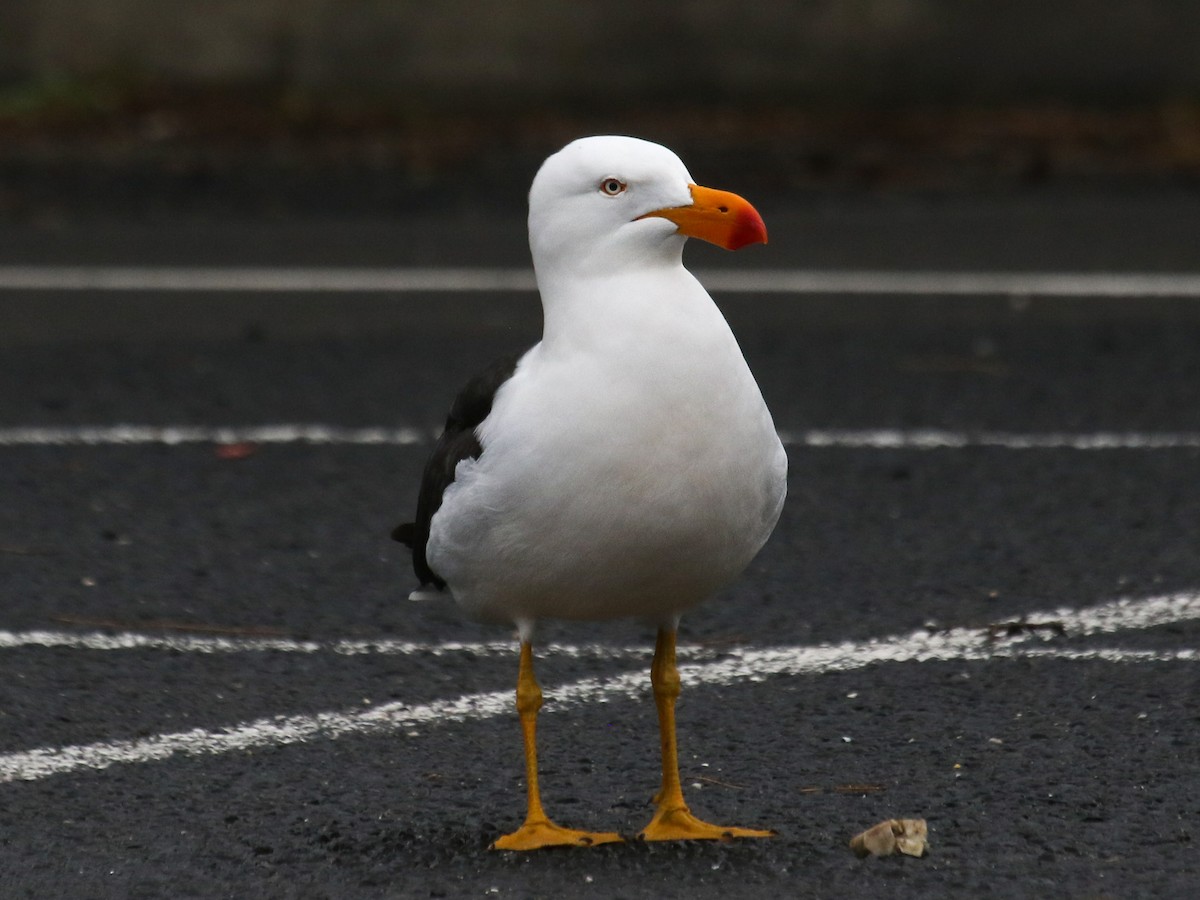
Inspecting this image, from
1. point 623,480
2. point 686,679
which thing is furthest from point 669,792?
point 686,679

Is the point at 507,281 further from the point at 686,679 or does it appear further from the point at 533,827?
the point at 533,827

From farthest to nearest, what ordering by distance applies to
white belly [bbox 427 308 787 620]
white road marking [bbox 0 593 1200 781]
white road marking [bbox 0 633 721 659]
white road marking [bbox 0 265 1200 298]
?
white road marking [bbox 0 265 1200 298] → white road marking [bbox 0 633 721 659] → white road marking [bbox 0 593 1200 781] → white belly [bbox 427 308 787 620]

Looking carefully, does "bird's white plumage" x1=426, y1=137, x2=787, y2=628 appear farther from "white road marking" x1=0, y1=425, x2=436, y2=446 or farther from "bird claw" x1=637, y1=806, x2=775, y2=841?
"white road marking" x1=0, y1=425, x2=436, y2=446

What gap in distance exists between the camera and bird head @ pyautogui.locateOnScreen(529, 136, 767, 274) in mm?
3650

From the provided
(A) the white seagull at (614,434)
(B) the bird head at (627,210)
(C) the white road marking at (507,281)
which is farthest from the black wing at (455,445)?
(C) the white road marking at (507,281)

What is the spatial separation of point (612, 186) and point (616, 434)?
458 millimetres

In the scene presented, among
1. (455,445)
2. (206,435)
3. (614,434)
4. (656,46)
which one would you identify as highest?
(656,46)

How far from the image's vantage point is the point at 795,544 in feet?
19.6

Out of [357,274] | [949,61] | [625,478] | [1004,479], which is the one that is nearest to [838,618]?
[1004,479]

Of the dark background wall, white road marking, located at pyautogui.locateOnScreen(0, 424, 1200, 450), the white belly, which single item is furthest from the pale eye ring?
the dark background wall

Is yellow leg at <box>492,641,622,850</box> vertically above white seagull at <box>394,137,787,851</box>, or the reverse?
white seagull at <box>394,137,787,851</box>

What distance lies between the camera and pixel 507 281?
9.57m

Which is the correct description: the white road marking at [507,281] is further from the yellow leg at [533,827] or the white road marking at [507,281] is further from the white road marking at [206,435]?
the yellow leg at [533,827]

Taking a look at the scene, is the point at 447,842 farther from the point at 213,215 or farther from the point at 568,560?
the point at 213,215
